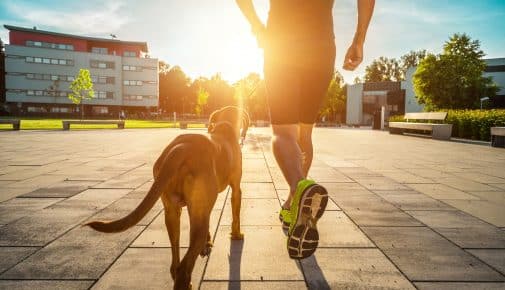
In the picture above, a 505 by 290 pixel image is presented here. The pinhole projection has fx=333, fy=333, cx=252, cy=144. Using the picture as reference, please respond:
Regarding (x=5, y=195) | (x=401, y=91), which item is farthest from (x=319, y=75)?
(x=401, y=91)

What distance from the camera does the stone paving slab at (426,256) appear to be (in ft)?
6.95

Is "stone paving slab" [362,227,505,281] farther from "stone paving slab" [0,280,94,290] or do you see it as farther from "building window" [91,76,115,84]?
"building window" [91,76,115,84]

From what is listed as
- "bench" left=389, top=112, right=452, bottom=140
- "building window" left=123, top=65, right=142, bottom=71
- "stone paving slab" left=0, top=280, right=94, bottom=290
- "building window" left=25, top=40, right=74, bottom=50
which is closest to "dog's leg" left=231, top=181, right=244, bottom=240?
"stone paving slab" left=0, top=280, right=94, bottom=290

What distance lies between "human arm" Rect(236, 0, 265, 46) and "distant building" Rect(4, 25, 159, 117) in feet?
223

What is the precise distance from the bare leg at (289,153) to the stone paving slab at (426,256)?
93 cm

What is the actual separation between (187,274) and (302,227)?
72 cm

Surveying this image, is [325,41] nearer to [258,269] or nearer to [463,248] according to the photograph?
[258,269]

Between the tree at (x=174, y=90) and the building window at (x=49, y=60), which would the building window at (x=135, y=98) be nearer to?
the tree at (x=174, y=90)

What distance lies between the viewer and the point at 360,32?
2.57 metres

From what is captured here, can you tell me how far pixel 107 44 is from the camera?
6606cm

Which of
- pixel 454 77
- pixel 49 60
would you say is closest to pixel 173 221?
pixel 454 77

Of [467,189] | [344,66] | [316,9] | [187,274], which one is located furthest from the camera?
[467,189]

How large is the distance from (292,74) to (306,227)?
3.60ft

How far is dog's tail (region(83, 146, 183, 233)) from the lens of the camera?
157 centimetres
